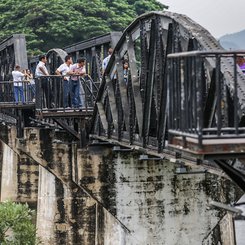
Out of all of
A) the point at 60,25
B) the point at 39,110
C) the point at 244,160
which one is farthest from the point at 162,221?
the point at 60,25

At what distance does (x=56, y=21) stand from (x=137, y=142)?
38.2 metres

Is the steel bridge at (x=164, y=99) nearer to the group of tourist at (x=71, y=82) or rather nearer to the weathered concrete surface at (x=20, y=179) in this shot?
the group of tourist at (x=71, y=82)

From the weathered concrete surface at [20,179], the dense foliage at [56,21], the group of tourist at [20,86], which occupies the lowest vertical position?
the weathered concrete surface at [20,179]

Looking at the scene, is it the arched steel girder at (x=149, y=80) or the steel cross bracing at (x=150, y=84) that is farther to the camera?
the arched steel girder at (x=149, y=80)

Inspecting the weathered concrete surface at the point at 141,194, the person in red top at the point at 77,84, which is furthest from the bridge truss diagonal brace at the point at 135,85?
the weathered concrete surface at the point at 141,194

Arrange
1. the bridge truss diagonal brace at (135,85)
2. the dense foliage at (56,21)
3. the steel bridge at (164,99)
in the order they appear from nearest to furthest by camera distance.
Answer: the steel bridge at (164,99) → the bridge truss diagonal brace at (135,85) → the dense foliage at (56,21)

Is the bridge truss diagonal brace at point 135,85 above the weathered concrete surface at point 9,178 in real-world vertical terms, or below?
above

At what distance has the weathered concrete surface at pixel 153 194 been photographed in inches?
791

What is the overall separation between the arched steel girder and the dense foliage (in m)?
34.9

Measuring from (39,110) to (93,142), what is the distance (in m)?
1.60

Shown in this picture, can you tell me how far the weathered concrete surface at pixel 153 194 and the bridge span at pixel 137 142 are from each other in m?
0.03

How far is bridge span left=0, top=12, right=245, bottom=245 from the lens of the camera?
8203 mm

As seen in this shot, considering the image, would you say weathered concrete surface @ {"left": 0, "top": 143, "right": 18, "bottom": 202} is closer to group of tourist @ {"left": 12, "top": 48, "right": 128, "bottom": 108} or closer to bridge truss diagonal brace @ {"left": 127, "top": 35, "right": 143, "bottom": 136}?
group of tourist @ {"left": 12, "top": 48, "right": 128, "bottom": 108}

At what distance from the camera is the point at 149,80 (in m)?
13.3
